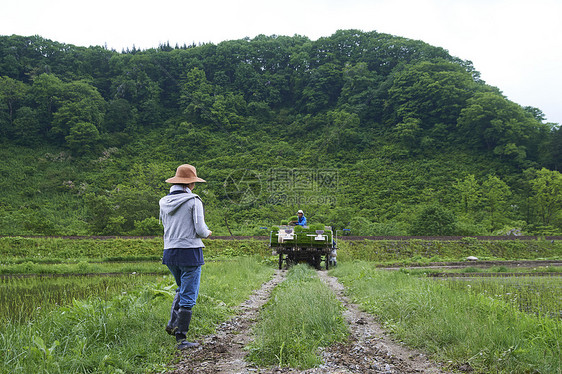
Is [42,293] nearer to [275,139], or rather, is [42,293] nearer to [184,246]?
[184,246]

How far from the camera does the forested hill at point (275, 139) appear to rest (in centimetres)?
3638

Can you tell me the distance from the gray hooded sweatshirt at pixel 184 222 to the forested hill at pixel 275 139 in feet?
86.1

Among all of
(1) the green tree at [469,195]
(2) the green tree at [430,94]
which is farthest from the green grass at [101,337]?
(2) the green tree at [430,94]

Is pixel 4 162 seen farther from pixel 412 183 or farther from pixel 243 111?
pixel 412 183

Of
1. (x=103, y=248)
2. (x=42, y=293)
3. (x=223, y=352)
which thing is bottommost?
(x=103, y=248)

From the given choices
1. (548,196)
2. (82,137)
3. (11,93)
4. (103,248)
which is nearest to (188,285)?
(103,248)

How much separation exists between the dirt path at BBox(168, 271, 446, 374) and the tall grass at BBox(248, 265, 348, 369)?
13 cm

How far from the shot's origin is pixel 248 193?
4716 centimetres

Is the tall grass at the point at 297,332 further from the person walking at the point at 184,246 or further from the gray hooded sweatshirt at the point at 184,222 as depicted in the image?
the gray hooded sweatshirt at the point at 184,222

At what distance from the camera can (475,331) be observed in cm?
401

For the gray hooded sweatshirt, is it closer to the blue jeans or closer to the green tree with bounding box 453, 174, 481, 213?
the blue jeans

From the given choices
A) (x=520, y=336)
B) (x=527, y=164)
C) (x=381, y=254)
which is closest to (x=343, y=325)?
(x=520, y=336)

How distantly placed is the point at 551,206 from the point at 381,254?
2394 centimetres

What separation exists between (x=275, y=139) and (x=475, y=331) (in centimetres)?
6013
